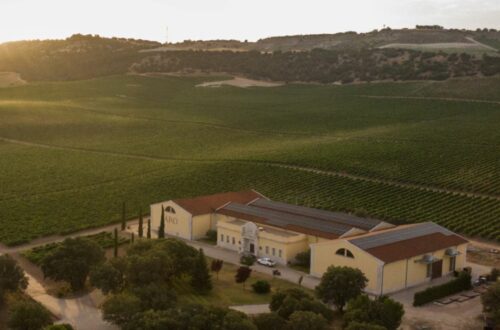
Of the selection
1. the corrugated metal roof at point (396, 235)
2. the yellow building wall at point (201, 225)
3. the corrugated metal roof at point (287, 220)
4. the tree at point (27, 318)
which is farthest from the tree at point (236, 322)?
the yellow building wall at point (201, 225)

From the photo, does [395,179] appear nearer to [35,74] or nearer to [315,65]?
[315,65]

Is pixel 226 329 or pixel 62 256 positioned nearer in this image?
pixel 226 329

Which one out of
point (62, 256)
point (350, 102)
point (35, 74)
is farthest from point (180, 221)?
point (35, 74)

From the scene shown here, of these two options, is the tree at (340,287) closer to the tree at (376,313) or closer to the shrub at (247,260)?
the tree at (376,313)

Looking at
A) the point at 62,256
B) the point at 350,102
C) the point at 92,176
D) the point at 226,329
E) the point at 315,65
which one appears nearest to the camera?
the point at 226,329

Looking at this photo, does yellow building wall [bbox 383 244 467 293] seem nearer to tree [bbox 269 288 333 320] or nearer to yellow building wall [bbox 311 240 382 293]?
yellow building wall [bbox 311 240 382 293]

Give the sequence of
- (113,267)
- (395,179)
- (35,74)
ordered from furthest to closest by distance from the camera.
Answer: (35,74) → (395,179) → (113,267)

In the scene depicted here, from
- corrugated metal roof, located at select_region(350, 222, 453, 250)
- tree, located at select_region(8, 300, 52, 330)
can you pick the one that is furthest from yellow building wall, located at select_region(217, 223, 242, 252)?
tree, located at select_region(8, 300, 52, 330)
